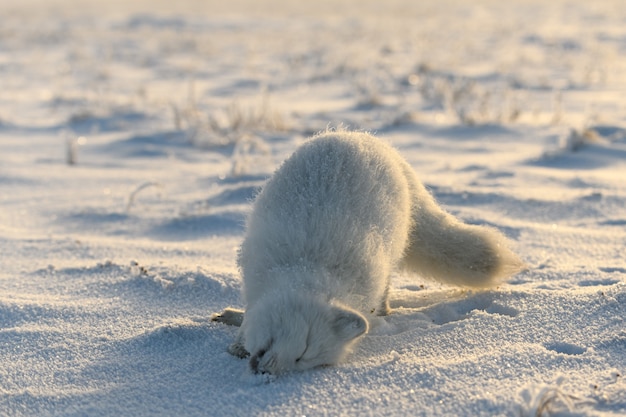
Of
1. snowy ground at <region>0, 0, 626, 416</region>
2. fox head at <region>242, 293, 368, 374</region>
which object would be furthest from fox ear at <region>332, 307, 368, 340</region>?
snowy ground at <region>0, 0, 626, 416</region>

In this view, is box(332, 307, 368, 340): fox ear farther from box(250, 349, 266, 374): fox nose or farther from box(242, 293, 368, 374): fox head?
box(250, 349, 266, 374): fox nose

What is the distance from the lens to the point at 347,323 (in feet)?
9.23

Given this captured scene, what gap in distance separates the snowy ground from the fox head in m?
0.07

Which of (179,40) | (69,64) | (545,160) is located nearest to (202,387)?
(545,160)

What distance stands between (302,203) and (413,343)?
0.74 meters

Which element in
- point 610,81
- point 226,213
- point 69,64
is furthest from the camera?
point 69,64

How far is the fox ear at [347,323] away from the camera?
2805mm

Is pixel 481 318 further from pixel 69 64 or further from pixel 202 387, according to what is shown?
pixel 69 64

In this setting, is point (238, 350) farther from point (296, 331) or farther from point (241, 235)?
point (241, 235)

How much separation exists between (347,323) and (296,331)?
0.65 ft

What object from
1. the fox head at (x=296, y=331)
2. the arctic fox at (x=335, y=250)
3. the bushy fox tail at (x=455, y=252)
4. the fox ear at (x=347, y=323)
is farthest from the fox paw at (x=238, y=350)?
the bushy fox tail at (x=455, y=252)

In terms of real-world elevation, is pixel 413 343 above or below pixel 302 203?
below

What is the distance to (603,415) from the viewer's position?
2441 millimetres

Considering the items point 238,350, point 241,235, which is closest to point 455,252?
point 238,350
